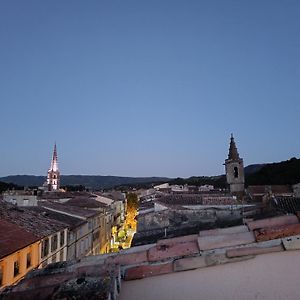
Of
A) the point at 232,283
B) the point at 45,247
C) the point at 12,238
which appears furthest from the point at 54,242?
the point at 232,283

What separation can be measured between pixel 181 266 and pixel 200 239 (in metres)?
0.49

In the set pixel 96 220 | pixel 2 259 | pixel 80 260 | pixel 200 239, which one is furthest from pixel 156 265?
pixel 96 220

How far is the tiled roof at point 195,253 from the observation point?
3627 millimetres

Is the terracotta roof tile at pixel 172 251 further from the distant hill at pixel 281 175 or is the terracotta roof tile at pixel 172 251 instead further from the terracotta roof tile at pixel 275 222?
the distant hill at pixel 281 175

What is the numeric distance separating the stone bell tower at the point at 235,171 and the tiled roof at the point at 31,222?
23.1 meters

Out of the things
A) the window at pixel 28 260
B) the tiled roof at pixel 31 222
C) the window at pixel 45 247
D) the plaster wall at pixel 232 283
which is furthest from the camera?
the window at pixel 45 247

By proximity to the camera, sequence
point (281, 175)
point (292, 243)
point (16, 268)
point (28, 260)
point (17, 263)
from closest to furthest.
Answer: point (292, 243) < point (16, 268) < point (17, 263) < point (28, 260) < point (281, 175)

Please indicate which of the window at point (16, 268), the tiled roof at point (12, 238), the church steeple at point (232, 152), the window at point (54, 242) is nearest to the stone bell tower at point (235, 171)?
the church steeple at point (232, 152)

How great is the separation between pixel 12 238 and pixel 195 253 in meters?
16.5

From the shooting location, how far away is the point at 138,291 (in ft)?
11.5

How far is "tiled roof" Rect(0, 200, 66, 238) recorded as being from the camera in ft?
68.8

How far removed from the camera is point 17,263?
57.3ft

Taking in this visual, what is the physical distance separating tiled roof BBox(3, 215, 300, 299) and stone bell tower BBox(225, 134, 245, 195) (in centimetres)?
3770

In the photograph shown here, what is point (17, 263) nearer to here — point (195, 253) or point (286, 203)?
point (195, 253)
